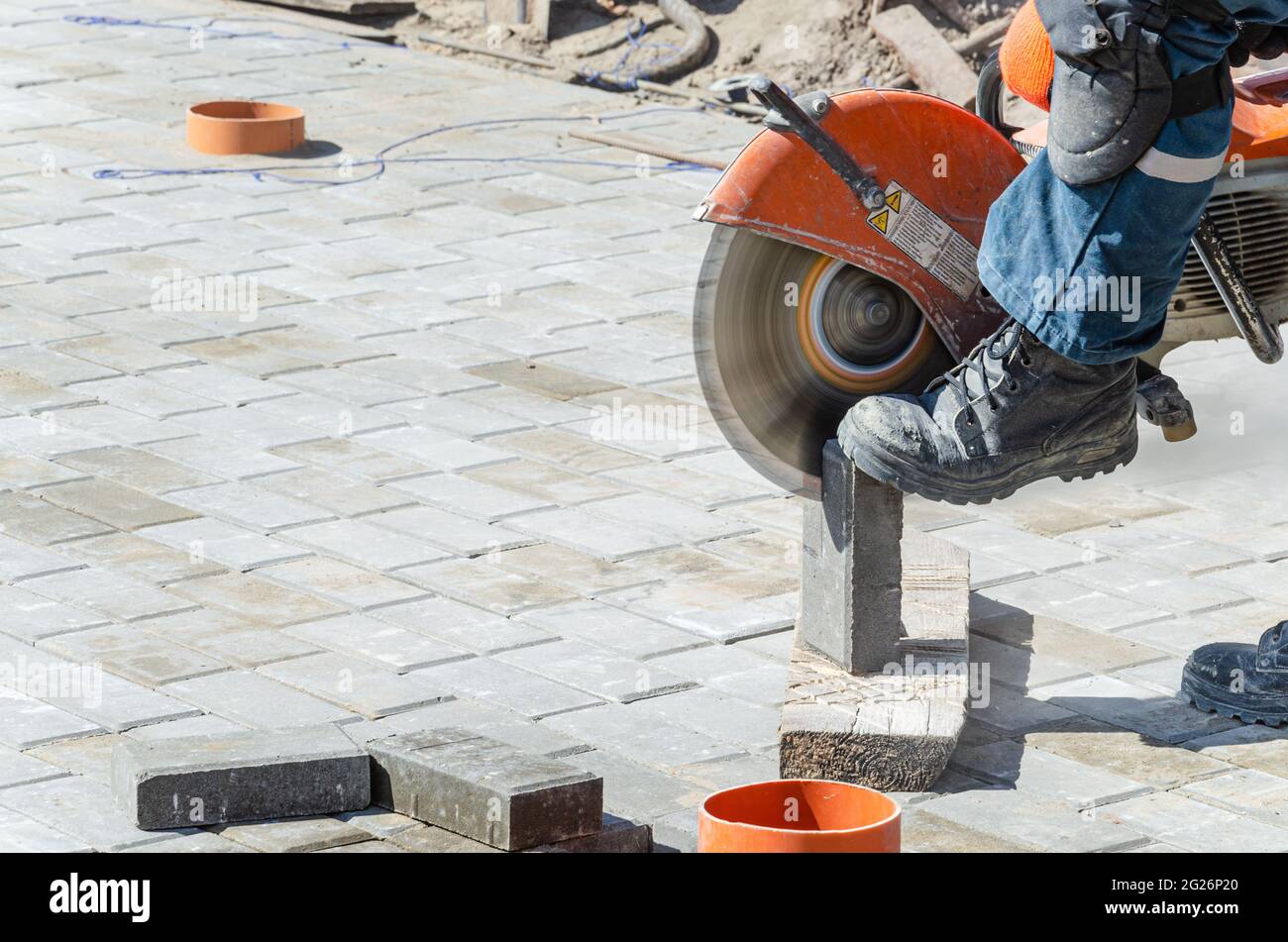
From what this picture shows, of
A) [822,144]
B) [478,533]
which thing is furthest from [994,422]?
[478,533]

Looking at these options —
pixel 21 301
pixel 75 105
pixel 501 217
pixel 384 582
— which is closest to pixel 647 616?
pixel 384 582

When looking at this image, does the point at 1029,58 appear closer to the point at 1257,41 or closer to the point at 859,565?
the point at 1257,41

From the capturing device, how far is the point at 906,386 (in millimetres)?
4996

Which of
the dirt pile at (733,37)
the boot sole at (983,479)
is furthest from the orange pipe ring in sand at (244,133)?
the boot sole at (983,479)

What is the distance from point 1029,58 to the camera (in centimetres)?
460

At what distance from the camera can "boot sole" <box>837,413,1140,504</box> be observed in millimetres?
4613

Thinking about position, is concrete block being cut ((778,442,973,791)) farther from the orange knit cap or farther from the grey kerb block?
the orange knit cap

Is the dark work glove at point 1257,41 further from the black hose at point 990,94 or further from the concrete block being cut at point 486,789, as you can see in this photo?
the concrete block being cut at point 486,789

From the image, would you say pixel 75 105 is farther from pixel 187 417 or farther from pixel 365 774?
pixel 365 774

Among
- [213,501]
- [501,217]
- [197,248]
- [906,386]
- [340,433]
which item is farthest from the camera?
[501,217]

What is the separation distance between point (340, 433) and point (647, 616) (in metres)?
1.72

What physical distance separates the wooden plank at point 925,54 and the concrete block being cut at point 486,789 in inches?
294

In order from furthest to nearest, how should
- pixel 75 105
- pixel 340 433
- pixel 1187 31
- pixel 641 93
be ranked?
1. pixel 641 93
2. pixel 75 105
3. pixel 340 433
4. pixel 1187 31

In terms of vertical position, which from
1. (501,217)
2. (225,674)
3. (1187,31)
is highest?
(1187,31)
